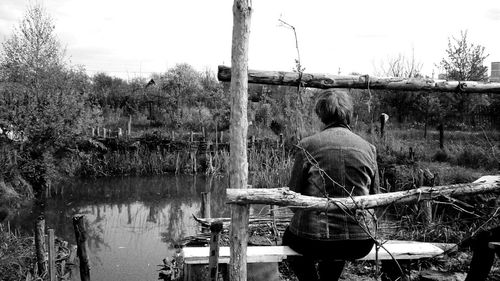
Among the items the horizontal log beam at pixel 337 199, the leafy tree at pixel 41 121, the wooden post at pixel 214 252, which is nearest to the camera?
the horizontal log beam at pixel 337 199

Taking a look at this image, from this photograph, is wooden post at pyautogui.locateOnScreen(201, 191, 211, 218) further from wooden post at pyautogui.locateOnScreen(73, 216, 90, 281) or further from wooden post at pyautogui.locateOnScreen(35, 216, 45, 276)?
wooden post at pyautogui.locateOnScreen(35, 216, 45, 276)

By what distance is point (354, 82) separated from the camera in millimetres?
3572

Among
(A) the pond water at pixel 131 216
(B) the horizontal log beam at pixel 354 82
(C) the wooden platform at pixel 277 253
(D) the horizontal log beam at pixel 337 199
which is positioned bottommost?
(A) the pond water at pixel 131 216

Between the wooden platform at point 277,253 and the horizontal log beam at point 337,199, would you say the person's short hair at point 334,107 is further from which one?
the wooden platform at point 277,253

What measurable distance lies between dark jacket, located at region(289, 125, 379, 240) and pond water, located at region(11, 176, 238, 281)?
437 cm

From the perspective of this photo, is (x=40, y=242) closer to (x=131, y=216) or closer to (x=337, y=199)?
(x=337, y=199)

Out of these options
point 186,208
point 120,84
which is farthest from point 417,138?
point 120,84

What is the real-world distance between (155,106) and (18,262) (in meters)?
17.7

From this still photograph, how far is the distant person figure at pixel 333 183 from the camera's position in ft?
9.39

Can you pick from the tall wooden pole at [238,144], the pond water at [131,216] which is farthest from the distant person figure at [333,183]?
the pond water at [131,216]

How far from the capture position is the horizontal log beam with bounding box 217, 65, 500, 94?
3.31 meters

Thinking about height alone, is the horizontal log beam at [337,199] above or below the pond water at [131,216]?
above

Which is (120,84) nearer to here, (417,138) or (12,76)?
(12,76)

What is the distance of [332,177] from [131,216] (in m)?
8.40
